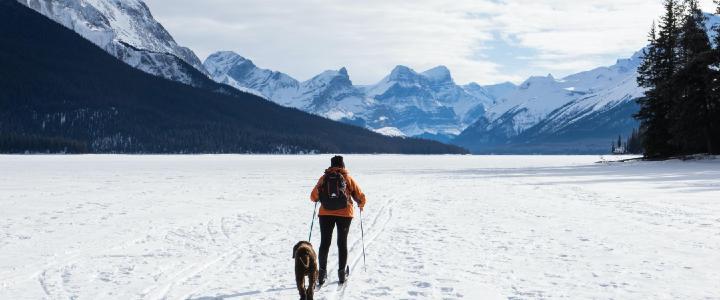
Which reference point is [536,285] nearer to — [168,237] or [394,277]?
[394,277]

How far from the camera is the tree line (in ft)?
180

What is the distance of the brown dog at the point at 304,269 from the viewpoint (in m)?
8.49

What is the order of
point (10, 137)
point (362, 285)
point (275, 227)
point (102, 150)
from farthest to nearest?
point (102, 150) → point (10, 137) → point (275, 227) → point (362, 285)

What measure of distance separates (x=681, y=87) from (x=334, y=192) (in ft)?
181

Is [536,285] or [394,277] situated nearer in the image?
[536,285]

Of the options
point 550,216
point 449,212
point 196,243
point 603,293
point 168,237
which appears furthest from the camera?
point 449,212

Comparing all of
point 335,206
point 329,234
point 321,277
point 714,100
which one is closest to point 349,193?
point 335,206

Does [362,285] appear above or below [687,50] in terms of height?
below

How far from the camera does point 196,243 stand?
14023 mm

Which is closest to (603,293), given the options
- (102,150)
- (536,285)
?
(536,285)

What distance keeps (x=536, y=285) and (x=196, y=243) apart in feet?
25.7

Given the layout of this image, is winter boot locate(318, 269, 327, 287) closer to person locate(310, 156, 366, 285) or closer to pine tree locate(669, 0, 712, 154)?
person locate(310, 156, 366, 285)

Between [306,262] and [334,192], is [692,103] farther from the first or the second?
[306,262]

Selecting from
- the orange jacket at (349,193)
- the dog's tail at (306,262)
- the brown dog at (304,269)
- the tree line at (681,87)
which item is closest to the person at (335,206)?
the orange jacket at (349,193)
